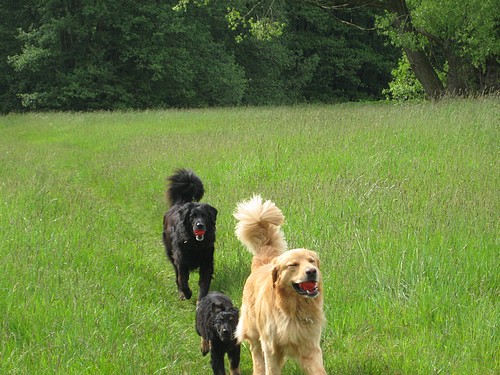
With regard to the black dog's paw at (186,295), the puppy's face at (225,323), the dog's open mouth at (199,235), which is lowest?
the black dog's paw at (186,295)

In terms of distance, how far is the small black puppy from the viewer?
4723 millimetres

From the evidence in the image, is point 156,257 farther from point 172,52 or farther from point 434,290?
point 172,52

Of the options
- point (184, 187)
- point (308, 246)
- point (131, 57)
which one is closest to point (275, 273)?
point (308, 246)

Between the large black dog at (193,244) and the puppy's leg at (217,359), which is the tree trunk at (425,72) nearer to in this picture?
the large black dog at (193,244)

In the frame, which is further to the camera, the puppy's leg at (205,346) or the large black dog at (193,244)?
the large black dog at (193,244)

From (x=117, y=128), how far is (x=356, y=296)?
51.1ft

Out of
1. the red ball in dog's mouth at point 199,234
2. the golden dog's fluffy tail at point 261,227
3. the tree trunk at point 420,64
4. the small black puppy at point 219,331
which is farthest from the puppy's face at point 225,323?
the tree trunk at point 420,64

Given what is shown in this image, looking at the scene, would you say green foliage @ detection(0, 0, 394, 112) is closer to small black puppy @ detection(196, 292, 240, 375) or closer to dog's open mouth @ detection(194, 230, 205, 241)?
dog's open mouth @ detection(194, 230, 205, 241)

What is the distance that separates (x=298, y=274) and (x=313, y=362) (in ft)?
1.92

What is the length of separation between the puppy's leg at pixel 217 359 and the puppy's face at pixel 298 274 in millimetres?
926

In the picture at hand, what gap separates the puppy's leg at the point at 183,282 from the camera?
6.71 m

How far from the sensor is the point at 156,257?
8039 mm

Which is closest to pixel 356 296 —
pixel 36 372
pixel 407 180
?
pixel 36 372

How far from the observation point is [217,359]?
4.71 m
